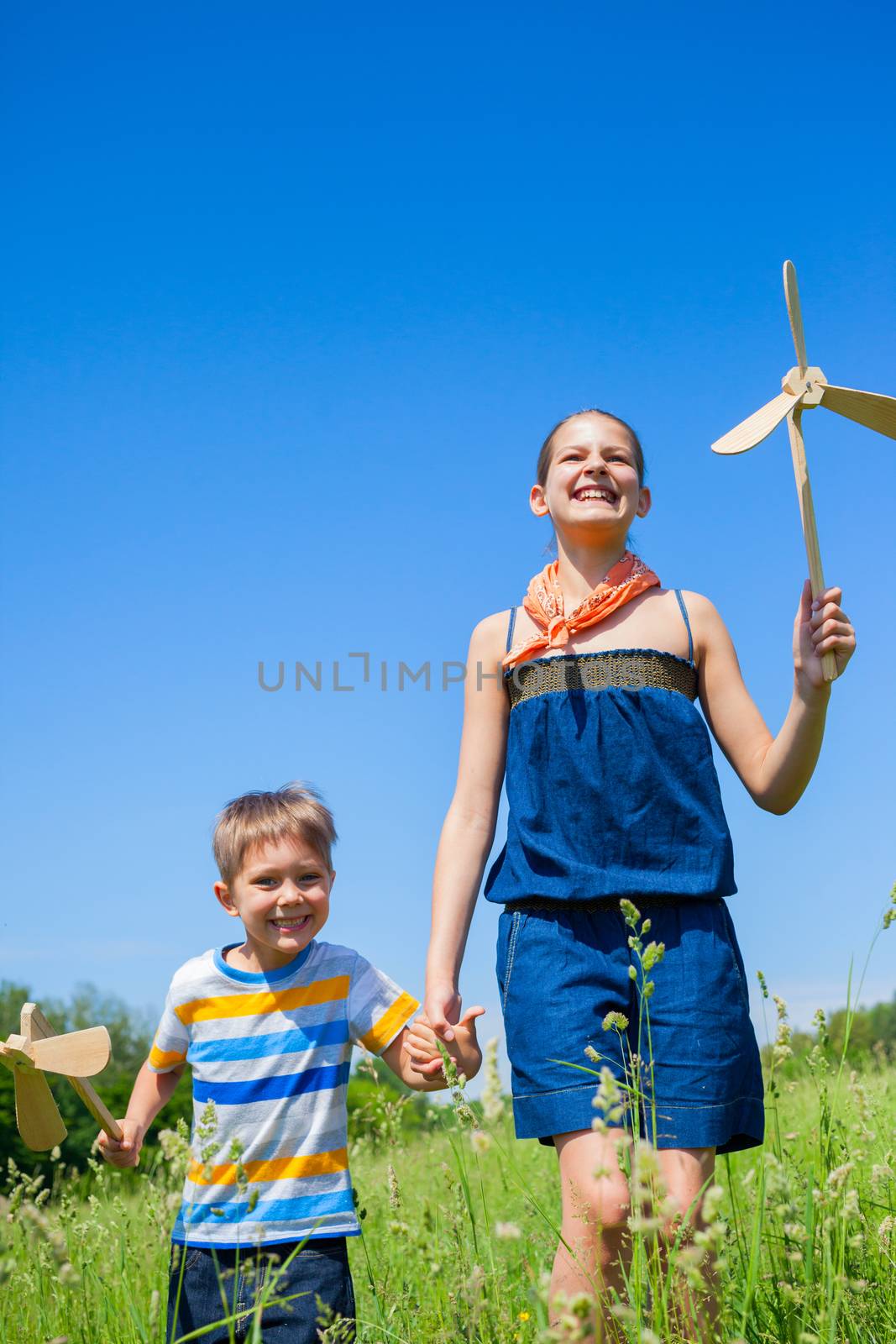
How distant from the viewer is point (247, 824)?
327 cm

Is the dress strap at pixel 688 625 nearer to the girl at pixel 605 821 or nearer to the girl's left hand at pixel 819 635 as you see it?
the girl at pixel 605 821

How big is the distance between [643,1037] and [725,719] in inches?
33.6

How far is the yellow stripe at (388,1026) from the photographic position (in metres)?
3.09

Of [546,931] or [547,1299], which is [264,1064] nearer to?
[546,931]

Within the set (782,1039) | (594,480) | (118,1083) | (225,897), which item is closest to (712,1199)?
(782,1039)

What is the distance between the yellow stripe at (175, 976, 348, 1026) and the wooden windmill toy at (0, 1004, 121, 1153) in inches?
12.0

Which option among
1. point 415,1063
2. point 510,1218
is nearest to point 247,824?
point 415,1063

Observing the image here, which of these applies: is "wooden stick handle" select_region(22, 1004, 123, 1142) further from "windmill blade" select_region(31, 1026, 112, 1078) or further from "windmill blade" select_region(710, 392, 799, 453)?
"windmill blade" select_region(710, 392, 799, 453)

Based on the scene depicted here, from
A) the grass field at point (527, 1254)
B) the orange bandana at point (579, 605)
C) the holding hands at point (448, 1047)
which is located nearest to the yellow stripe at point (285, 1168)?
the grass field at point (527, 1254)

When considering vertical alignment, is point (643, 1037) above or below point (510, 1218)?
above

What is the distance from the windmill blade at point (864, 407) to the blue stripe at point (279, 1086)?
2.08m

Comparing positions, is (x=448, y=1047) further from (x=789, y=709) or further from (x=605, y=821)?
(x=789, y=709)

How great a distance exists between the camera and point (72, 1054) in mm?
2840

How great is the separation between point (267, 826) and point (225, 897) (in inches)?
9.8
